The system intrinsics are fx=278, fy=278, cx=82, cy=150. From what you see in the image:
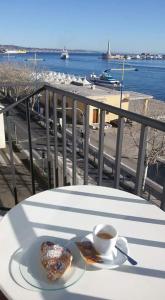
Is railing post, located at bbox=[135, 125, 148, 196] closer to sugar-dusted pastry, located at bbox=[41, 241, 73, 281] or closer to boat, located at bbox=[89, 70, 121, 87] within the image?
sugar-dusted pastry, located at bbox=[41, 241, 73, 281]

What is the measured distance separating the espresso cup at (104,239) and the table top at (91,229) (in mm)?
75

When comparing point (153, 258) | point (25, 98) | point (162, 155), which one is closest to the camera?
point (153, 258)

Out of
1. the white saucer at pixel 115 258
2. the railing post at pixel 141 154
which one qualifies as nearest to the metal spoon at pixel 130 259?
the white saucer at pixel 115 258

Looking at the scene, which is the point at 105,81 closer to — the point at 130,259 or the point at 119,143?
the point at 119,143

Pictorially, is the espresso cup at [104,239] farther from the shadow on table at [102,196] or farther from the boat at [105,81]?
the boat at [105,81]

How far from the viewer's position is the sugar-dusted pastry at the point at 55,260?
0.98 m

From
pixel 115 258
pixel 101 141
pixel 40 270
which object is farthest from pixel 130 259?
pixel 101 141

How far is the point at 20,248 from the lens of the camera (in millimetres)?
1168

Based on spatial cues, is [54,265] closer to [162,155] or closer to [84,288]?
[84,288]

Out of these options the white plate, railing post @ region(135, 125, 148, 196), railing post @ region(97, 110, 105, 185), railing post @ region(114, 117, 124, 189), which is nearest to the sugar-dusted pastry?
the white plate

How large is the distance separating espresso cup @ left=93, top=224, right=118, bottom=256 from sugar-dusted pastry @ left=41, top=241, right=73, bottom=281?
0.12 m

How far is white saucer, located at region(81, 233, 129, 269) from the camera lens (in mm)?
1066

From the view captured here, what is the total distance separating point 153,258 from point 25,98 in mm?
1891

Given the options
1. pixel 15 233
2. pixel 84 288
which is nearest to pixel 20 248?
pixel 15 233
